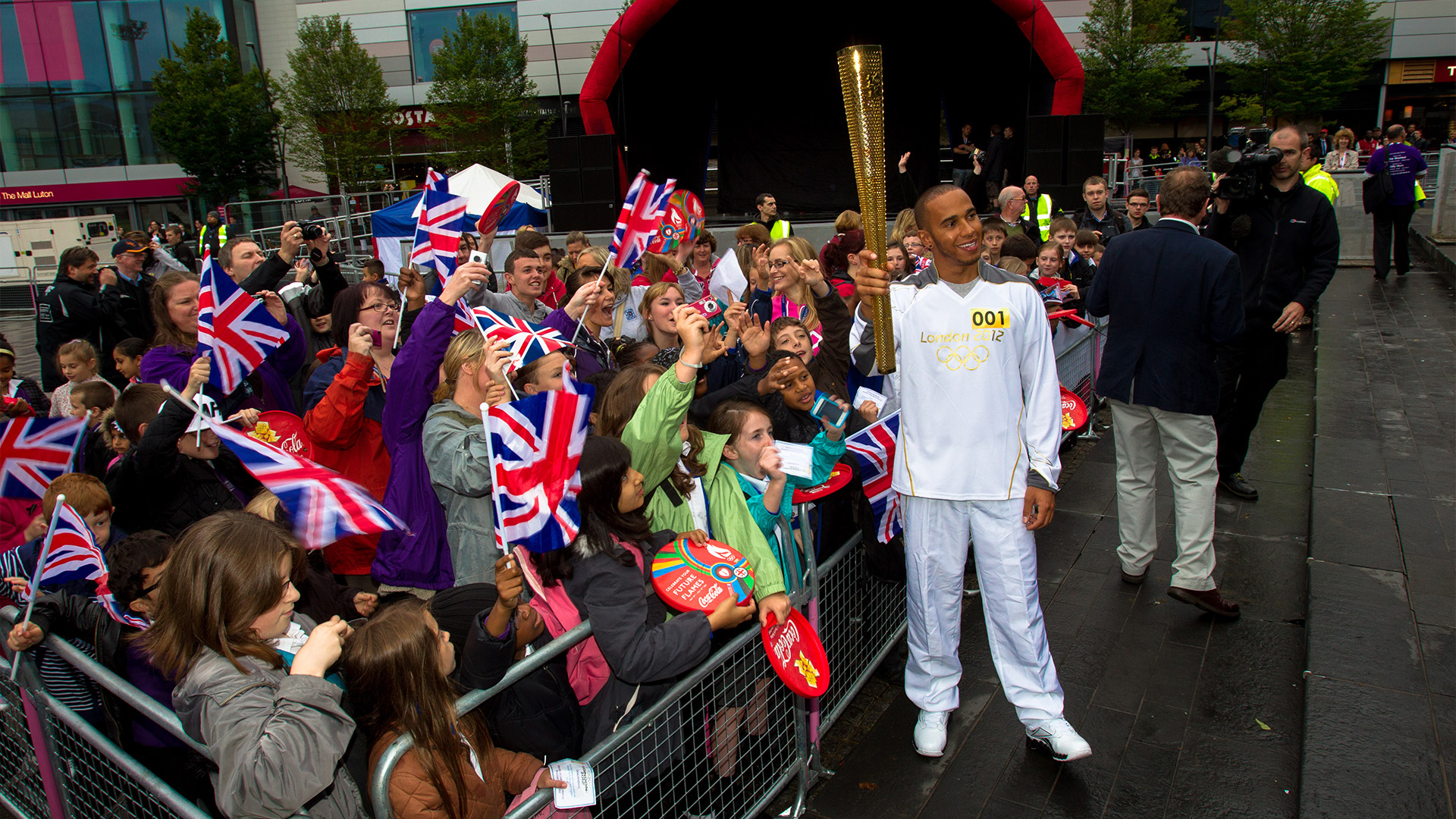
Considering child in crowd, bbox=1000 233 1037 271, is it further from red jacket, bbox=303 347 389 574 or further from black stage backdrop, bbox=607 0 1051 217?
black stage backdrop, bbox=607 0 1051 217

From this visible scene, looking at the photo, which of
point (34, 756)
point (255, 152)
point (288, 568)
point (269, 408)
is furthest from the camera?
point (255, 152)

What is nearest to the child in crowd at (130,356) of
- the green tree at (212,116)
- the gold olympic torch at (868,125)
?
the gold olympic torch at (868,125)

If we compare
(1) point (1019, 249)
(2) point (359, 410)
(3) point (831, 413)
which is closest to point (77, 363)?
(2) point (359, 410)

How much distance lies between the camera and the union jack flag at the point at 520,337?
12.4 ft

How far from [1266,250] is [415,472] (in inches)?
194

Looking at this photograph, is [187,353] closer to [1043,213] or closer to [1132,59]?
[1043,213]

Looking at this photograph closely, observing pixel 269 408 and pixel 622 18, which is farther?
pixel 622 18

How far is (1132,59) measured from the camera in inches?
1319

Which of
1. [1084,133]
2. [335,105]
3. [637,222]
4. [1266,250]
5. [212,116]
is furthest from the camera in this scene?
[335,105]

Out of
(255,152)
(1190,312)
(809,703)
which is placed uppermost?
(255,152)

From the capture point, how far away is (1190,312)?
424 cm

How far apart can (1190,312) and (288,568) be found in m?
3.89

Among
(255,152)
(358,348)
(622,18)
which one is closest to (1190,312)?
(358,348)

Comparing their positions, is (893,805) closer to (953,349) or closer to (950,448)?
(950,448)
